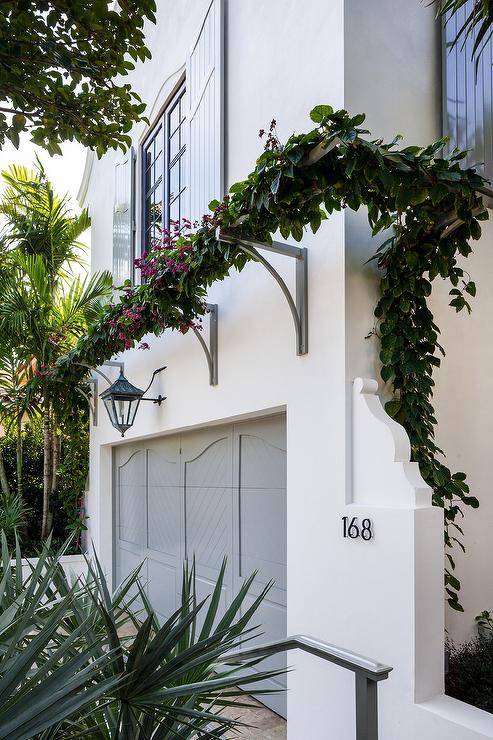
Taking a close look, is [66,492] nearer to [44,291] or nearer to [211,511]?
[44,291]

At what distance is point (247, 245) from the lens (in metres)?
3.50

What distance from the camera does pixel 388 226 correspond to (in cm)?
307

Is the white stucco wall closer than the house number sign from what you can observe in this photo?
No

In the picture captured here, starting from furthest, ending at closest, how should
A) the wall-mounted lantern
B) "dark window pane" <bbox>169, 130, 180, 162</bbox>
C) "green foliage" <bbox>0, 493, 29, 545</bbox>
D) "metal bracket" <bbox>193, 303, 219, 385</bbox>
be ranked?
"green foliage" <bbox>0, 493, 29, 545</bbox> < "dark window pane" <bbox>169, 130, 180, 162</bbox> < the wall-mounted lantern < "metal bracket" <bbox>193, 303, 219, 385</bbox>

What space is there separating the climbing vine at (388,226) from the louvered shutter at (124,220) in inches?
118

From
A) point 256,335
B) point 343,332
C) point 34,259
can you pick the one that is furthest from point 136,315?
point 34,259

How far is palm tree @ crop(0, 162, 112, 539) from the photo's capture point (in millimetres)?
7535

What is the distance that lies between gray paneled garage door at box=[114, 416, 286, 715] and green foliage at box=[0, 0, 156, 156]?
2290mm

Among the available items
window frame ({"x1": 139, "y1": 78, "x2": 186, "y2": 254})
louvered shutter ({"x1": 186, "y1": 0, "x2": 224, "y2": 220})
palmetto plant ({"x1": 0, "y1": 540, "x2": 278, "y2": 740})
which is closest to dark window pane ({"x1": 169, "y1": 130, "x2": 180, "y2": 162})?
window frame ({"x1": 139, "y1": 78, "x2": 186, "y2": 254})

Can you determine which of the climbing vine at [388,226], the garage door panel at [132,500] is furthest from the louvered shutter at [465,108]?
the garage door panel at [132,500]

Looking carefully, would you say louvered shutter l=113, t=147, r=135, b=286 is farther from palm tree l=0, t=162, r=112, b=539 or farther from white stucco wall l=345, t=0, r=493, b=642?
white stucco wall l=345, t=0, r=493, b=642

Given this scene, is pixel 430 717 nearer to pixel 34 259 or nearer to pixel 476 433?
pixel 476 433

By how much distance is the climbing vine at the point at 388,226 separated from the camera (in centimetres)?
271

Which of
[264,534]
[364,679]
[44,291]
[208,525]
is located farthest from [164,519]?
[364,679]
